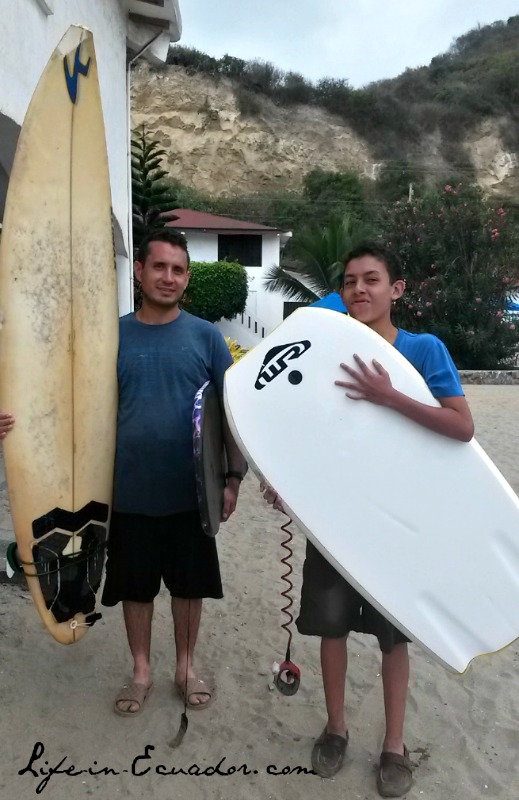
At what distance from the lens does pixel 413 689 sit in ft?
8.13

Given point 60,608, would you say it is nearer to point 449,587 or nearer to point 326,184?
point 449,587

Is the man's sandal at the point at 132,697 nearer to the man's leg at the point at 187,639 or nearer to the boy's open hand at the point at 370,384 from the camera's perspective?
the man's leg at the point at 187,639

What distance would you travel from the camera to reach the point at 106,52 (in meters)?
6.25

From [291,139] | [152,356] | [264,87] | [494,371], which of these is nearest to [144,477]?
[152,356]

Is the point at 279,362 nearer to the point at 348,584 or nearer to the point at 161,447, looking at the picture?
the point at 161,447

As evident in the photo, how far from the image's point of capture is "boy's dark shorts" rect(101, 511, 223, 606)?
208 centimetres

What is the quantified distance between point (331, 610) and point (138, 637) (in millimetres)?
760

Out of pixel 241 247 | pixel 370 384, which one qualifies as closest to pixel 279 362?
pixel 370 384

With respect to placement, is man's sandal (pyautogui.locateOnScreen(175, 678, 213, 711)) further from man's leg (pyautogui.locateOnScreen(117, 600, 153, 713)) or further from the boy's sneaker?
the boy's sneaker

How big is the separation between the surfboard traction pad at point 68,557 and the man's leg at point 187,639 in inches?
12.9

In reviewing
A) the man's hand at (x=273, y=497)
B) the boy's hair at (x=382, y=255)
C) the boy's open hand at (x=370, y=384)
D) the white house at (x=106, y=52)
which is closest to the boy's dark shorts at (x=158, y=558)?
the man's hand at (x=273, y=497)

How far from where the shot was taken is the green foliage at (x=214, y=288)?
18.2 metres

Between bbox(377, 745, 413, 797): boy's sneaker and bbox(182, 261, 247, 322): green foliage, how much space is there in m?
16.4

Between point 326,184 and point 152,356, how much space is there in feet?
114
